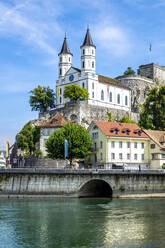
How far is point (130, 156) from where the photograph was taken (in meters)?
71.7

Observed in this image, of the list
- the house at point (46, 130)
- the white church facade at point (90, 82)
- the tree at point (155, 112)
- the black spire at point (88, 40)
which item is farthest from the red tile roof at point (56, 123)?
the black spire at point (88, 40)

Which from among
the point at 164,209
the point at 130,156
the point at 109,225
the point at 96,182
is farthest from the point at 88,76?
the point at 109,225

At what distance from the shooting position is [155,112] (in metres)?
96.4

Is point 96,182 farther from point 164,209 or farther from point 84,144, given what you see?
point 164,209

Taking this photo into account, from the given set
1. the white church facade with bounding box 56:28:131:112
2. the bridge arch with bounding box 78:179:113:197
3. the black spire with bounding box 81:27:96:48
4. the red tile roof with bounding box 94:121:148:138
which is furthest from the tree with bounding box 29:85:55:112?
the bridge arch with bounding box 78:179:113:197

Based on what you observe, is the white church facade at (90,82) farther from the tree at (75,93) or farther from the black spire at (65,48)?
the tree at (75,93)

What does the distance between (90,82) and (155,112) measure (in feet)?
62.2

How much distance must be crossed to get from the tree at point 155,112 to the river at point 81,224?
46849 millimetres

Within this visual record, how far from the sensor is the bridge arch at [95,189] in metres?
57.2

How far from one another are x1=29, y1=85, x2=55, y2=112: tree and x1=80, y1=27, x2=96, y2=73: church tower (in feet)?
41.5

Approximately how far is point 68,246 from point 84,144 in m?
40.1

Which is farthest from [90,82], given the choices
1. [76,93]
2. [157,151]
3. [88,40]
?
[157,151]

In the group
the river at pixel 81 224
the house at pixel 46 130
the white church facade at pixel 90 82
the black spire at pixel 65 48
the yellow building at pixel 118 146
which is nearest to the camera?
the river at pixel 81 224

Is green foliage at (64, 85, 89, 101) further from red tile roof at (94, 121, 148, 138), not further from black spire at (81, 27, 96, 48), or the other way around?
red tile roof at (94, 121, 148, 138)
